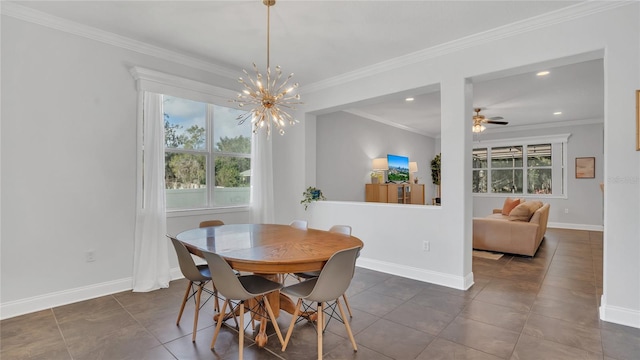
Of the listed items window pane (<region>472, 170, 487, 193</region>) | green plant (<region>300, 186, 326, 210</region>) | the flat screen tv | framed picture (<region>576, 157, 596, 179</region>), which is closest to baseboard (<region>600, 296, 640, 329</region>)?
green plant (<region>300, 186, 326, 210</region>)

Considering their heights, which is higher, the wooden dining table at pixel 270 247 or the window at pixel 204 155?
the window at pixel 204 155

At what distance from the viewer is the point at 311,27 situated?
10.0 feet

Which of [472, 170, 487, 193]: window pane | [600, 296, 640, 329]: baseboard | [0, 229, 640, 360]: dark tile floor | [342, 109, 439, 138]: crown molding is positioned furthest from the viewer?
[472, 170, 487, 193]: window pane

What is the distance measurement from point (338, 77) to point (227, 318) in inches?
134

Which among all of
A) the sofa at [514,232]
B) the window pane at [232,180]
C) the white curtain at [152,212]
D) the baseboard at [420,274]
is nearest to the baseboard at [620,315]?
the baseboard at [420,274]

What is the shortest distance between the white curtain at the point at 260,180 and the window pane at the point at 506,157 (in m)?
7.12

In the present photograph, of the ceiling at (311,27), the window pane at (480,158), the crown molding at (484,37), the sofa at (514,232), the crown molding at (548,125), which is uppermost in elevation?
the ceiling at (311,27)

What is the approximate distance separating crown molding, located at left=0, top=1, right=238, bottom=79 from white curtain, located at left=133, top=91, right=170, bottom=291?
0.52 m

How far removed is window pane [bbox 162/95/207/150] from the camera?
3.80 meters

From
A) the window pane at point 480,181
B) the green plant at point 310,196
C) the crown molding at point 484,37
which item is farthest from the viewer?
the window pane at point 480,181

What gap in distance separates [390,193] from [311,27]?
4.35 m

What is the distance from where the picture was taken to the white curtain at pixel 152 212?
3.40 meters

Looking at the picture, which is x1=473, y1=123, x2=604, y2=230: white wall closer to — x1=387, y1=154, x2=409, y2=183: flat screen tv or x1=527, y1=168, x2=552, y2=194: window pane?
x1=527, y1=168, x2=552, y2=194: window pane

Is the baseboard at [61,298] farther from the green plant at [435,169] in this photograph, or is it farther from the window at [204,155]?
the green plant at [435,169]
